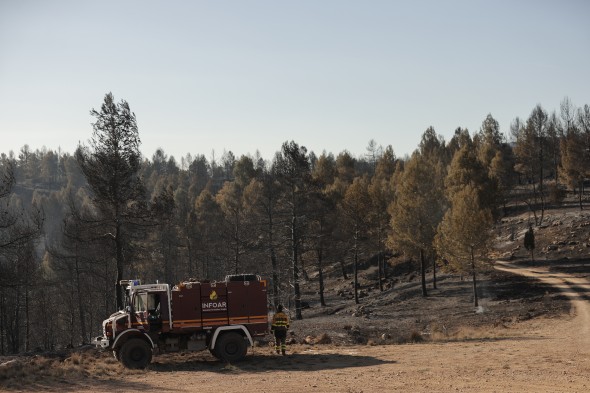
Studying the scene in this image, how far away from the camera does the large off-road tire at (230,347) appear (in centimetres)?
2325

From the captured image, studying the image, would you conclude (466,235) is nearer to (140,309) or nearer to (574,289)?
(574,289)

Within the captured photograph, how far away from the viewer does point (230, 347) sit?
2344 centimetres

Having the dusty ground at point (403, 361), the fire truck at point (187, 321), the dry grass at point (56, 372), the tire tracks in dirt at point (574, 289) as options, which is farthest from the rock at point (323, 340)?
the tire tracks in dirt at point (574, 289)

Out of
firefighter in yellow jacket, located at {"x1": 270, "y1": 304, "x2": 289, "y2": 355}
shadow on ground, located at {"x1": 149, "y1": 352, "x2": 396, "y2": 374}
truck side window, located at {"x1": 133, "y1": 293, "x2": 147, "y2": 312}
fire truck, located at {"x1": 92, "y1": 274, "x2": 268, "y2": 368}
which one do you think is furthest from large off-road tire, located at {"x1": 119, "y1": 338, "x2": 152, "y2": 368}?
firefighter in yellow jacket, located at {"x1": 270, "y1": 304, "x2": 289, "y2": 355}

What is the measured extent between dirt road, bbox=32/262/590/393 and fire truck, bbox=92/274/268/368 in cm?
87

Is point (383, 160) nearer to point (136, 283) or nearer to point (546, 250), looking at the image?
point (546, 250)

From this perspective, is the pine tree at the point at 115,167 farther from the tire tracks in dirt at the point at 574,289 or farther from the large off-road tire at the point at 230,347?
the tire tracks in dirt at the point at 574,289

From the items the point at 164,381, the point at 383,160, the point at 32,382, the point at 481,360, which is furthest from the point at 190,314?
the point at 383,160

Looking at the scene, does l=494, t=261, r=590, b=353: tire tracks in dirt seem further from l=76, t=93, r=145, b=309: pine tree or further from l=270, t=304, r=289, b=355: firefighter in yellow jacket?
l=76, t=93, r=145, b=309: pine tree

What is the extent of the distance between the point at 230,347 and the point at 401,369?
713 cm

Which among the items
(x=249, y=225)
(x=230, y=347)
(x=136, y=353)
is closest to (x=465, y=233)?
(x=249, y=225)

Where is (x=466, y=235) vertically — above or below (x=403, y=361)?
above

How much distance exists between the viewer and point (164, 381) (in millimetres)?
19609

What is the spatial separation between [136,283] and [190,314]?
8.32 ft
